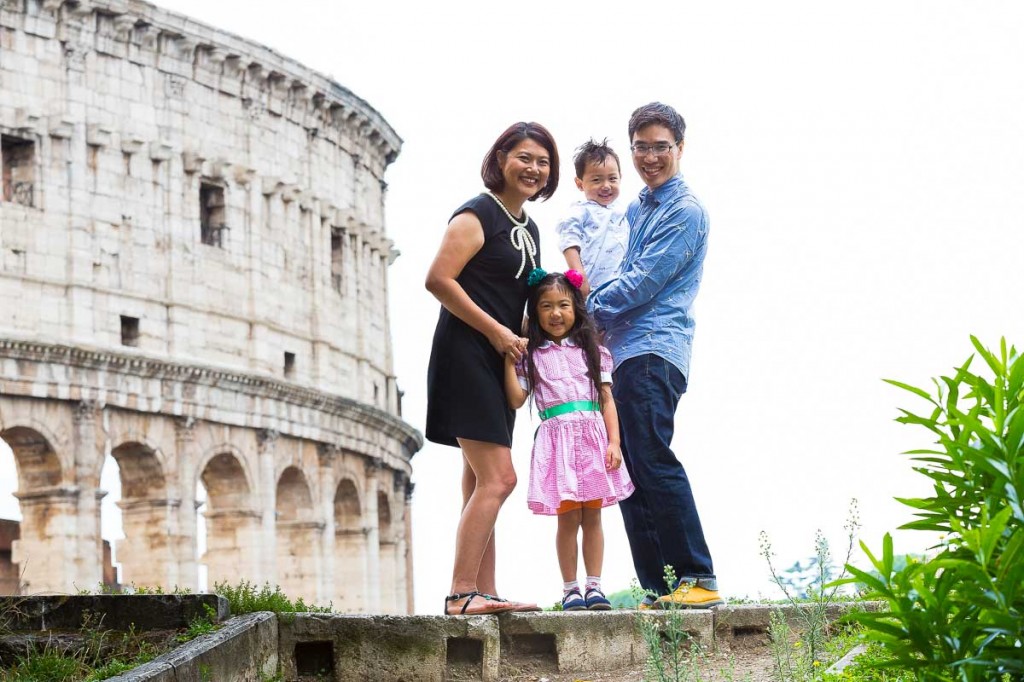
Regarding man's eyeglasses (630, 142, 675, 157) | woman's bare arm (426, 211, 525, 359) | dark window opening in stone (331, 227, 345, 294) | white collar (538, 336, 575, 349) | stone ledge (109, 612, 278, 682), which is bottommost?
stone ledge (109, 612, 278, 682)

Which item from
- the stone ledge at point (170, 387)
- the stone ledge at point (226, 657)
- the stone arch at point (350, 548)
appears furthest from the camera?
the stone arch at point (350, 548)

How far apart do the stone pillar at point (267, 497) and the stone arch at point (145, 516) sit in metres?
2.48

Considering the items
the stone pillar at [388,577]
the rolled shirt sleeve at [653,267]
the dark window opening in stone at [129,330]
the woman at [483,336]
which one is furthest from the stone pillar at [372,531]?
the woman at [483,336]

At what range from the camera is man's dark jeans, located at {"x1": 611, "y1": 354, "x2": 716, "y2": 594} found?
8.30 m

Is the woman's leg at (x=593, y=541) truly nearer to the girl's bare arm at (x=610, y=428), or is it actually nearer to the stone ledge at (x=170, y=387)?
the girl's bare arm at (x=610, y=428)

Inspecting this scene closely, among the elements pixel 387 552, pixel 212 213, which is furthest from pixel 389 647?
pixel 387 552

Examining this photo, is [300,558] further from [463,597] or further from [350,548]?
[463,597]

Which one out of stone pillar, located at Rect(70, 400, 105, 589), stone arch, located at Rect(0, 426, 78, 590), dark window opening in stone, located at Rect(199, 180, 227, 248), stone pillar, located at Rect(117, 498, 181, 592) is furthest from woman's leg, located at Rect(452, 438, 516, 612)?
dark window opening in stone, located at Rect(199, 180, 227, 248)

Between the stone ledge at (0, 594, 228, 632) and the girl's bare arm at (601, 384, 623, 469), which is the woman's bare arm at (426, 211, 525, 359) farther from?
the stone ledge at (0, 594, 228, 632)

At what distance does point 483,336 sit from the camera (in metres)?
7.76

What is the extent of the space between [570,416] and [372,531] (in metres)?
31.1

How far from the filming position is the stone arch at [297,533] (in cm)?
3600

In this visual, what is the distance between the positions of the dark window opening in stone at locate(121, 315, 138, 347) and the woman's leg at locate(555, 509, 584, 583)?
2445 cm

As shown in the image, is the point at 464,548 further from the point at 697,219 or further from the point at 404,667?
the point at 697,219
